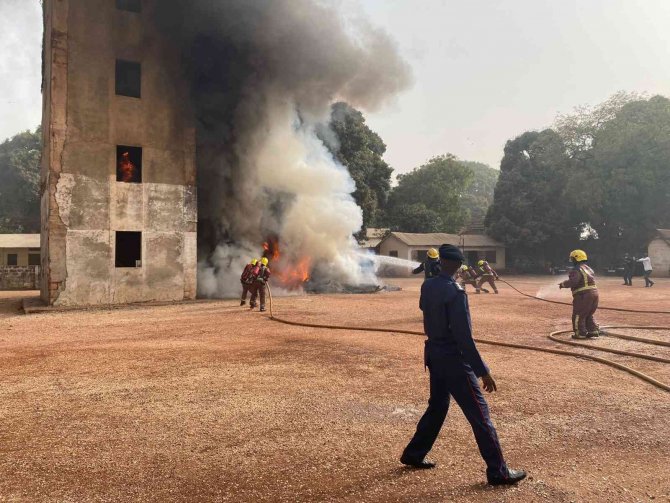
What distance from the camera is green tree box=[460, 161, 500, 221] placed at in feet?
243

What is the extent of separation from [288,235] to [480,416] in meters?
20.8

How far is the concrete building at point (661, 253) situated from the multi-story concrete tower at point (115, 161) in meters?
32.1

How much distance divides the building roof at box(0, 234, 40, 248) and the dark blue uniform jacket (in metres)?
33.5

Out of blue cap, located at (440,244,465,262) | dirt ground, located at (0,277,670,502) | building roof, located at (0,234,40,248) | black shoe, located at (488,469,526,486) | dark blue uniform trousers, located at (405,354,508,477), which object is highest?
building roof, located at (0,234,40,248)

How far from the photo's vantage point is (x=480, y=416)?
12.0 feet

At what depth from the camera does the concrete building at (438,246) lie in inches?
1563

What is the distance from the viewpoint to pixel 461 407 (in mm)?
3719

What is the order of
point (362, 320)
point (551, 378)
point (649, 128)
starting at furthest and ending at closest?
→ point (649, 128)
point (362, 320)
point (551, 378)

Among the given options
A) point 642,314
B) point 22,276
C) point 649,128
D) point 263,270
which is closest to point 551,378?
point 642,314

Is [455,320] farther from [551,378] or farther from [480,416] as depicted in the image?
[551,378]

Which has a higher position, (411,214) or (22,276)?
(411,214)

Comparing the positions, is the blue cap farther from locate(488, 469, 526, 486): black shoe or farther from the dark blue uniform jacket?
locate(488, 469, 526, 486): black shoe

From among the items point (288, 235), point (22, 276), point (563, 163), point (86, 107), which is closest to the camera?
point (86, 107)

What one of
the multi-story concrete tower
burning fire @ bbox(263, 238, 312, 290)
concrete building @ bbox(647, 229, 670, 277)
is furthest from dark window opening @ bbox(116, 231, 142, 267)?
concrete building @ bbox(647, 229, 670, 277)
